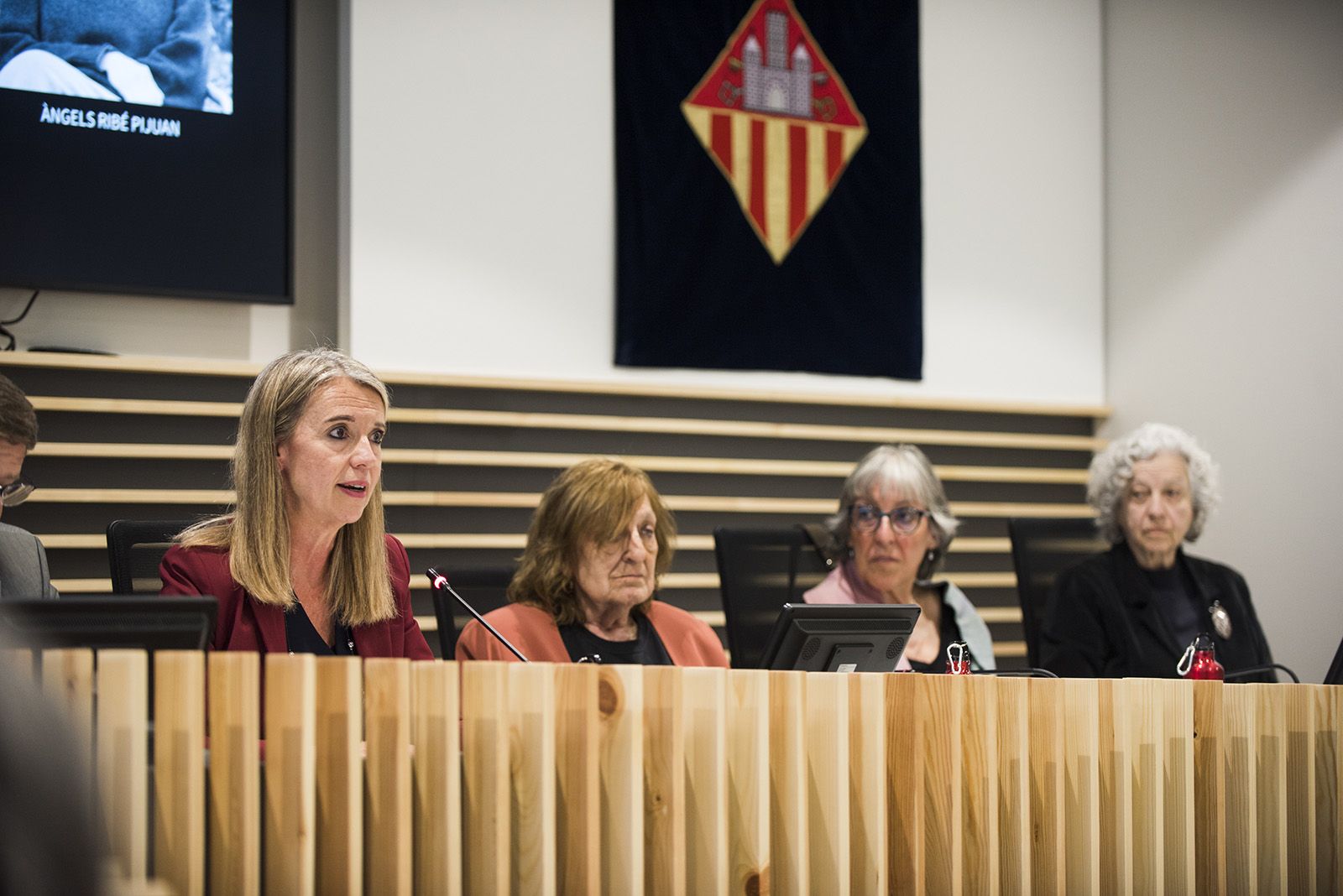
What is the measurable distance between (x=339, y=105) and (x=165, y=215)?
2.52 feet

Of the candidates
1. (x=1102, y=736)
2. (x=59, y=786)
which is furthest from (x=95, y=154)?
(x=59, y=786)

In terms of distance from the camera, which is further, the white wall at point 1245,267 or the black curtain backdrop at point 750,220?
the black curtain backdrop at point 750,220

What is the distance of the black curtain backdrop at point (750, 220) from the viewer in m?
4.98

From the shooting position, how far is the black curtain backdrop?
4984 millimetres

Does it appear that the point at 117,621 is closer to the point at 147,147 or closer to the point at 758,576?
the point at 758,576

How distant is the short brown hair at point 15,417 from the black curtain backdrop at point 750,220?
7.30ft

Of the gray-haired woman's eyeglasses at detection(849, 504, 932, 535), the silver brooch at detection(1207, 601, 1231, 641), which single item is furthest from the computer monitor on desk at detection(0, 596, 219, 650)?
the silver brooch at detection(1207, 601, 1231, 641)

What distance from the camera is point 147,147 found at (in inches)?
166

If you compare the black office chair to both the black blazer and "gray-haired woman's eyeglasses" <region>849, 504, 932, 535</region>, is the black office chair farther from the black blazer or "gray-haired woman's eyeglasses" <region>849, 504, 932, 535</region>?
the black blazer

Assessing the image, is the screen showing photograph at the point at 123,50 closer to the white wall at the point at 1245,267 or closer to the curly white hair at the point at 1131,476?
the curly white hair at the point at 1131,476

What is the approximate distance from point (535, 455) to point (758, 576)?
4.72 ft

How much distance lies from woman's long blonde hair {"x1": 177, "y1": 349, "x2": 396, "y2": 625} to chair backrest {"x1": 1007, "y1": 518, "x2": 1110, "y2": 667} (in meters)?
2.02

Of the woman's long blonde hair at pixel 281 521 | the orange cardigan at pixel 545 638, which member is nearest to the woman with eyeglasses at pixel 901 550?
the orange cardigan at pixel 545 638

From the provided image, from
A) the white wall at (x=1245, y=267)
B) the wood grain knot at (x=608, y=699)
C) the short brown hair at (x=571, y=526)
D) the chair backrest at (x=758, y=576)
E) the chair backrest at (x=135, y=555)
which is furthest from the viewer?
the white wall at (x=1245, y=267)
